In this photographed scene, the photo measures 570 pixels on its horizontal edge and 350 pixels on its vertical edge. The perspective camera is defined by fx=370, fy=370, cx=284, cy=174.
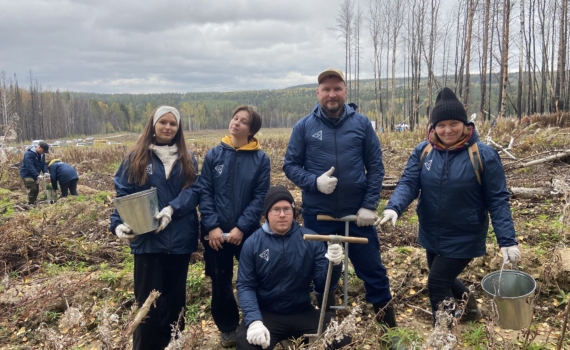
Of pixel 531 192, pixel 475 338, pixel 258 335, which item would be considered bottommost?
pixel 475 338

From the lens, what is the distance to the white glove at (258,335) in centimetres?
229

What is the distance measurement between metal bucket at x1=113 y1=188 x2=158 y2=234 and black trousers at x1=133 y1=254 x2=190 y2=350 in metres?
0.28

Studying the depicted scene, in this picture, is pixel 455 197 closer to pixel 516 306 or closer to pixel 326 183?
pixel 516 306

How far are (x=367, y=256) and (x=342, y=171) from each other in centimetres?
70

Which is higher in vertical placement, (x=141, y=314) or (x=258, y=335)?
(x=141, y=314)

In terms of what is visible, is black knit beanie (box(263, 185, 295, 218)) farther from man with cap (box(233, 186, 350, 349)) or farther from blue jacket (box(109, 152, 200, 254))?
blue jacket (box(109, 152, 200, 254))

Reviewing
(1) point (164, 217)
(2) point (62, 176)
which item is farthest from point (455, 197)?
(2) point (62, 176)

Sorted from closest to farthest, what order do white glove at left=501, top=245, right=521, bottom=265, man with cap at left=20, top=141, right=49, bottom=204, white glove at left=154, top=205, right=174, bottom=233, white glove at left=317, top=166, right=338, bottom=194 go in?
1. white glove at left=501, top=245, right=521, bottom=265
2. white glove at left=154, top=205, right=174, bottom=233
3. white glove at left=317, top=166, right=338, bottom=194
4. man with cap at left=20, top=141, right=49, bottom=204

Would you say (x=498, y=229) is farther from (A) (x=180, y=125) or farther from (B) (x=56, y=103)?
(B) (x=56, y=103)

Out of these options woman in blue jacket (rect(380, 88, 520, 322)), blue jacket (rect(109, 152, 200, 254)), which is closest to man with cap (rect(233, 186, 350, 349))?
blue jacket (rect(109, 152, 200, 254))

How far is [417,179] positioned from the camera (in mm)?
2807

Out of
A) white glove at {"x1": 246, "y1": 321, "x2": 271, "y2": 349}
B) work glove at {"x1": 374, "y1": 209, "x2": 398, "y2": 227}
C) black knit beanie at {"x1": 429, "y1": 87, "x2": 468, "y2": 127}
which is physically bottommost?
white glove at {"x1": 246, "y1": 321, "x2": 271, "y2": 349}

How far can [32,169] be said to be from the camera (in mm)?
10102

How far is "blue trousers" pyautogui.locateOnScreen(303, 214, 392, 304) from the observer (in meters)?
2.91
